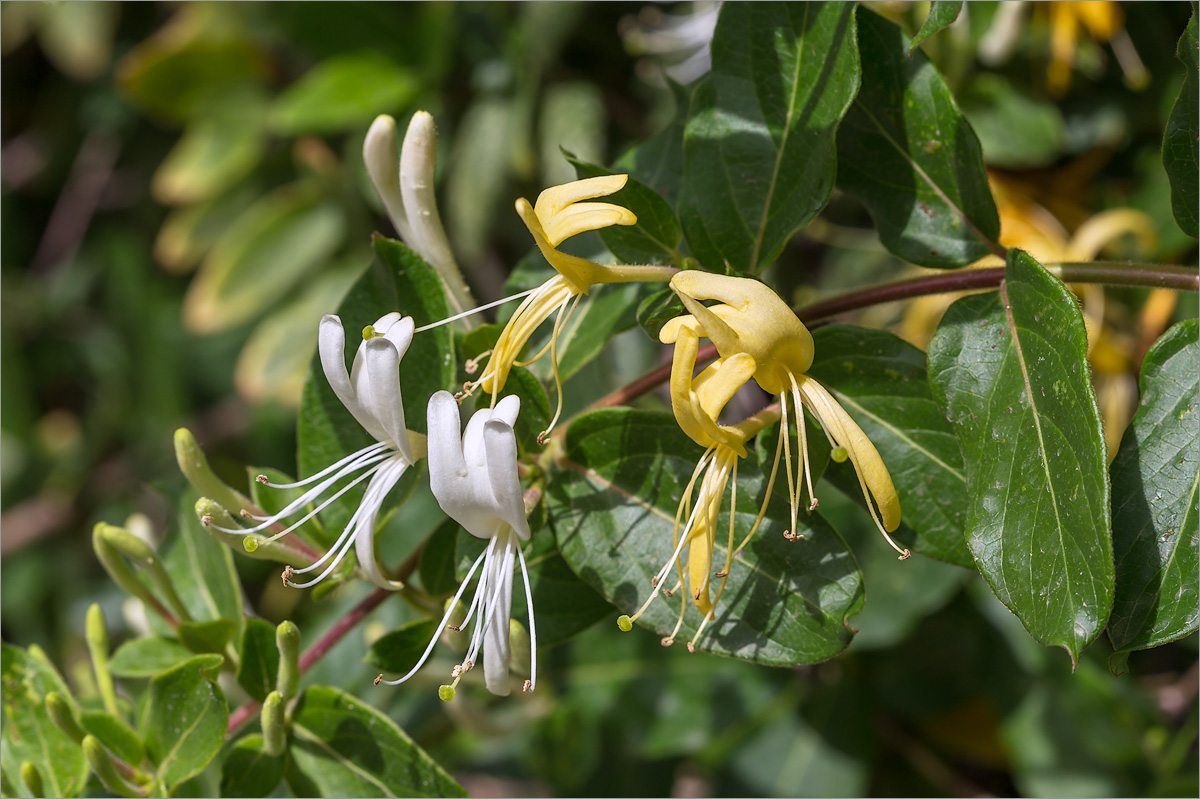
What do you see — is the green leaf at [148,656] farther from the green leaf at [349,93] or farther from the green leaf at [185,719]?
the green leaf at [349,93]

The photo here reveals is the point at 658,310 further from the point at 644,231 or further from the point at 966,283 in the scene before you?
the point at 966,283

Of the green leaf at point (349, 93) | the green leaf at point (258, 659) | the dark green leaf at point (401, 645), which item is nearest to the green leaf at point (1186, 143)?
the dark green leaf at point (401, 645)

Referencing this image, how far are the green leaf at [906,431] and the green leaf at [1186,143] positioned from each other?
201 millimetres

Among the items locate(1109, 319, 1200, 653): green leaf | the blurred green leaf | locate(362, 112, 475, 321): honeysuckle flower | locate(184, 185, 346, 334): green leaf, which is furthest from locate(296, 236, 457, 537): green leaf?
locate(184, 185, 346, 334): green leaf

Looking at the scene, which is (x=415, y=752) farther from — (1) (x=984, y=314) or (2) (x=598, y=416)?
(1) (x=984, y=314)

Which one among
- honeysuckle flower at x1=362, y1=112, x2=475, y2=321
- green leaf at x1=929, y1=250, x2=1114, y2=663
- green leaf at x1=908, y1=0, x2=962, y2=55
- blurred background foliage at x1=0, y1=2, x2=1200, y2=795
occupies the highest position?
green leaf at x1=908, y1=0, x2=962, y2=55

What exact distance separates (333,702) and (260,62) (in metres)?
1.39

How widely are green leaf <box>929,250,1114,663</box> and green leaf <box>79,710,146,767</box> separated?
0.60m

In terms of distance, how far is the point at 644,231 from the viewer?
625 mm

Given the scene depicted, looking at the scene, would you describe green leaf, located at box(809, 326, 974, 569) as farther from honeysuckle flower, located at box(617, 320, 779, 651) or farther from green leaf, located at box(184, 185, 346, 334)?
green leaf, located at box(184, 185, 346, 334)

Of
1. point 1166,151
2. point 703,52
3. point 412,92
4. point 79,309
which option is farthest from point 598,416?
Answer: point 79,309

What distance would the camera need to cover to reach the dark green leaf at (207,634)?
73cm

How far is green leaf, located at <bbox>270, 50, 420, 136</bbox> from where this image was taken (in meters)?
1.44

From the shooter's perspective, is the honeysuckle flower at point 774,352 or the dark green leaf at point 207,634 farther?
the dark green leaf at point 207,634
